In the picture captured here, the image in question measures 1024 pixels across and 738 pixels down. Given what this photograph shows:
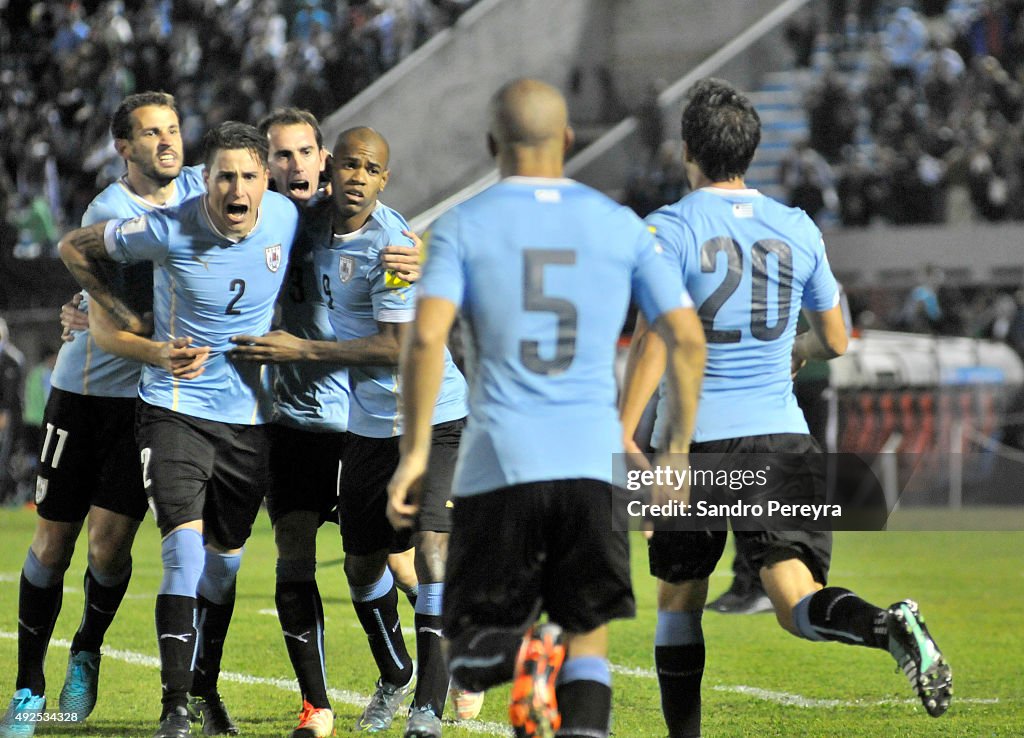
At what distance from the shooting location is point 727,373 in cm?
527

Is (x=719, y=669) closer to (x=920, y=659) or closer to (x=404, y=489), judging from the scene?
(x=920, y=659)

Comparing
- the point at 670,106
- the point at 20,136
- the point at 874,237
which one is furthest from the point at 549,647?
the point at 20,136

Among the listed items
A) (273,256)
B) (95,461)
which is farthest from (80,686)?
(273,256)

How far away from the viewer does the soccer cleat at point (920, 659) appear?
473 cm

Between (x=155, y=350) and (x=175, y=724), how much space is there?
135 centimetres

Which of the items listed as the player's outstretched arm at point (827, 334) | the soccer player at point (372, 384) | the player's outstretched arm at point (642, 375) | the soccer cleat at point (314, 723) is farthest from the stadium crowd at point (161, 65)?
the player's outstretched arm at point (642, 375)

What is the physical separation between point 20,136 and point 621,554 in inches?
1011

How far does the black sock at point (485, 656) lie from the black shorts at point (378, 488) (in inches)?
81.6

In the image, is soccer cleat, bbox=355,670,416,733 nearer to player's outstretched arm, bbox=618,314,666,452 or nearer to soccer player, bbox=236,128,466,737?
soccer player, bbox=236,128,466,737

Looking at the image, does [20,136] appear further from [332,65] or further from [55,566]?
[55,566]

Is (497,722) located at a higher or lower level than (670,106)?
lower

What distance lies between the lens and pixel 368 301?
6.21 m

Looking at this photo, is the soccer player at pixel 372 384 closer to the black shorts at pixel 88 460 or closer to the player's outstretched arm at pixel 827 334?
the black shorts at pixel 88 460

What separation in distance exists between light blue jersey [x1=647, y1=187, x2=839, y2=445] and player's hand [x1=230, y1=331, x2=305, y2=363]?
1474mm
